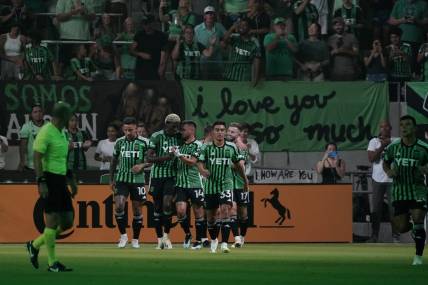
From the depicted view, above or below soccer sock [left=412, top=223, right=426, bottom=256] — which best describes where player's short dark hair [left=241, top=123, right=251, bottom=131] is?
above

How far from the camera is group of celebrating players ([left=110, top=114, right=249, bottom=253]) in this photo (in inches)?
942

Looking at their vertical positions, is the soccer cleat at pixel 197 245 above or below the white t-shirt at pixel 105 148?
below

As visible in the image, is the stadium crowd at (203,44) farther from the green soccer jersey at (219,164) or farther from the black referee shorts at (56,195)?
the black referee shorts at (56,195)

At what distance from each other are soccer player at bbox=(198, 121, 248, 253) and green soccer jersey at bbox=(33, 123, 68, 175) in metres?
6.57

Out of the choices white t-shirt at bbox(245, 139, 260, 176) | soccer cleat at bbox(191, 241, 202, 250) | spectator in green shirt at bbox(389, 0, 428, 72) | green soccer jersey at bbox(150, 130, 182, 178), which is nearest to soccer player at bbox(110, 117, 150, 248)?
green soccer jersey at bbox(150, 130, 182, 178)

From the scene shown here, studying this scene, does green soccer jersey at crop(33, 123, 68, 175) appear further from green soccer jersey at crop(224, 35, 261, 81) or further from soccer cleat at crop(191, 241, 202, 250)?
green soccer jersey at crop(224, 35, 261, 81)

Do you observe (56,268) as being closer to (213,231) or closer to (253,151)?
(213,231)

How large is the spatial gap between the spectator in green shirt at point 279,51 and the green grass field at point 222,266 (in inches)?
231

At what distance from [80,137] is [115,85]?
1587 millimetres

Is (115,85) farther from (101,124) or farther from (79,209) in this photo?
(79,209)

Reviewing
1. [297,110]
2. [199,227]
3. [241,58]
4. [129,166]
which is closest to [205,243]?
[199,227]

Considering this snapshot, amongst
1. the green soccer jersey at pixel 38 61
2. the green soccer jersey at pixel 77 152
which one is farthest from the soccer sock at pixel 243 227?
the green soccer jersey at pixel 38 61

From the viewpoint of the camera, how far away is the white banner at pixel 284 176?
30344mm

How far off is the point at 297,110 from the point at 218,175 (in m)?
7.76
